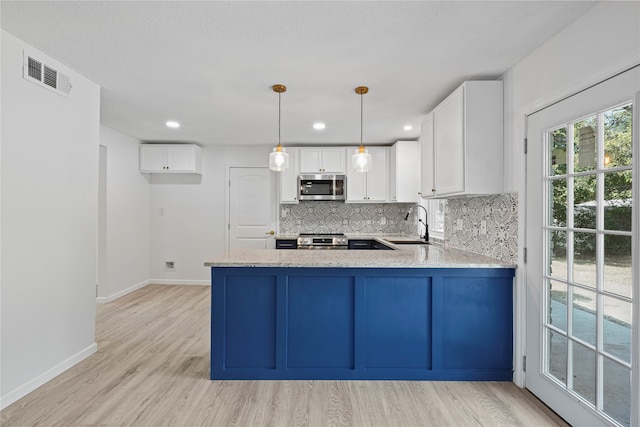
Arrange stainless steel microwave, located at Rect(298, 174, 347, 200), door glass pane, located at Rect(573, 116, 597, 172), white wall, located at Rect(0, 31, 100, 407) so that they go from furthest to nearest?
1. stainless steel microwave, located at Rect(298, 174, 347, 200)
2. white wall, located at Rect(0, 31, 100, 407)
3. door glass pane, located at Rect(573, 116, 597, 172)

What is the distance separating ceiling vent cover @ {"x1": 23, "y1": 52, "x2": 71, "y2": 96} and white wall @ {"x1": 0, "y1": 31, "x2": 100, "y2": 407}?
0.13 ft

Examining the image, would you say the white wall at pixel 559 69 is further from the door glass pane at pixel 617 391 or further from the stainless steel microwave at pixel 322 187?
the stainless steel microwave at pixel 322 187

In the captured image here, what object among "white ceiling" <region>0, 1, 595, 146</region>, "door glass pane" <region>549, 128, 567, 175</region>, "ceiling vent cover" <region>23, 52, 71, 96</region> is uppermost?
"white ceiling" <region>0, 1, 595, 146</region>

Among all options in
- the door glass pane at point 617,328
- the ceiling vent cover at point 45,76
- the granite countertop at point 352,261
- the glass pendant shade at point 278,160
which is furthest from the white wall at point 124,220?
the door glass pane at point 617,328

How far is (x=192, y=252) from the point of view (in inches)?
226

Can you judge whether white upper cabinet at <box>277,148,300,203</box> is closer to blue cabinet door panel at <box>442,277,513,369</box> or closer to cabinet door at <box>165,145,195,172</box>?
cabinet door at <box>165,145,195,172</box>

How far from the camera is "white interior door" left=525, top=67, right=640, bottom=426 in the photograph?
165 cm

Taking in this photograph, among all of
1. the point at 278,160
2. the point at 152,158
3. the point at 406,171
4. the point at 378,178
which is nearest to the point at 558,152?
the point at 278,160

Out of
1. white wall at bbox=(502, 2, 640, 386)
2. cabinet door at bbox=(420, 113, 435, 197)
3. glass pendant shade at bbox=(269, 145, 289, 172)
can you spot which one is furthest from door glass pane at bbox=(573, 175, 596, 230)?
glass pendant shade at bbox=(269, 145, 289, 172)

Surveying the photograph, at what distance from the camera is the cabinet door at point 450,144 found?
8.97 feet

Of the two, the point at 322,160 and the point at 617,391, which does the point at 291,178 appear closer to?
the point at 322,160

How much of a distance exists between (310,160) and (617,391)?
425cm

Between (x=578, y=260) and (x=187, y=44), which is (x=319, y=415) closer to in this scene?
(x=578, y=260)

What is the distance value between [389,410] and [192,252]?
14.4ft
